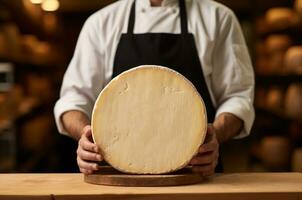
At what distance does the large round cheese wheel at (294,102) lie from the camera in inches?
161

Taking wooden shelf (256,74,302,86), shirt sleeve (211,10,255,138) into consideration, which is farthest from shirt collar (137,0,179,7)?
wooden shelf (256,74,302,86)

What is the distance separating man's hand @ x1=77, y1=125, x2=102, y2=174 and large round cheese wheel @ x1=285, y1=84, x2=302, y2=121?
2.86 metres

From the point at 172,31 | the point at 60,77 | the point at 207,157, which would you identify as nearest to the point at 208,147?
the point at 207,157

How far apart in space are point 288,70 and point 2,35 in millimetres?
2067

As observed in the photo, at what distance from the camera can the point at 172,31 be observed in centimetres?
192

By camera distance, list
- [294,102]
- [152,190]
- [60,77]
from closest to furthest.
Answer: [152,190] < [294,102] < [60,77]

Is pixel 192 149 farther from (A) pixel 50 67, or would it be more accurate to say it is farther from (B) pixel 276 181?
(A) pixel 50 67

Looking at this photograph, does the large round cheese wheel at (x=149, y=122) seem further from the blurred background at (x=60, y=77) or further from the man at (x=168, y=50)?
the blurred background at (x=60, y=77)

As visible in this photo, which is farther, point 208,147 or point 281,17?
point 281,17

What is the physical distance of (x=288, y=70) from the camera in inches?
170

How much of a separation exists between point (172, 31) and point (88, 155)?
0.68 metres

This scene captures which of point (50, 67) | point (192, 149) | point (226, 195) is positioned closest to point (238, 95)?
point (192, 149)

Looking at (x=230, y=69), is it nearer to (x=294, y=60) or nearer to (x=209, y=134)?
(x=209, y=134)

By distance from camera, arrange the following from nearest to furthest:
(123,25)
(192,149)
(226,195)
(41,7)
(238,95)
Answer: (226,195) → (192,149) → (238,95) → (123,25) → (41,7)
